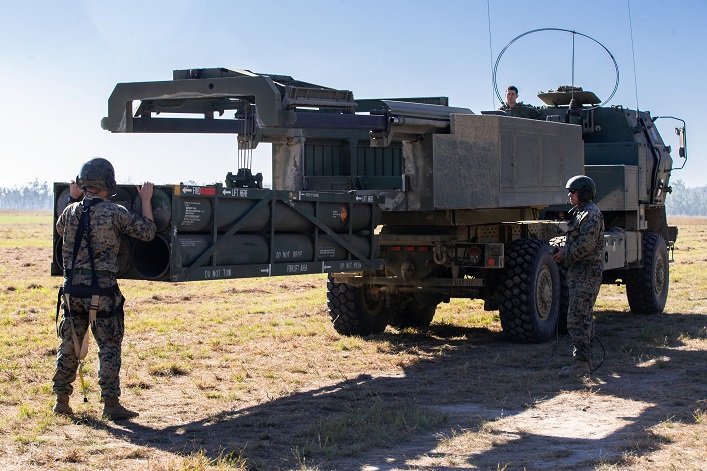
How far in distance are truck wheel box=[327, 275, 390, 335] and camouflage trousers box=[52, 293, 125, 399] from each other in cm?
406

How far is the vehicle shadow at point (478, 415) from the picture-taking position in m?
5.78

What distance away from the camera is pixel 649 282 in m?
13.2

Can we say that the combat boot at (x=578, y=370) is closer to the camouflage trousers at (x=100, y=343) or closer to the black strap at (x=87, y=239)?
the camouflage trousers at (x=100, y=343)

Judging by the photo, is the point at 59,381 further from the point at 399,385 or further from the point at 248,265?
the point at 399,385

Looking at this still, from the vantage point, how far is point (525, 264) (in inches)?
403

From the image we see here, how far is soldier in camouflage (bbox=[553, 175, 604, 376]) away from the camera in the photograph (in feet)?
27.9

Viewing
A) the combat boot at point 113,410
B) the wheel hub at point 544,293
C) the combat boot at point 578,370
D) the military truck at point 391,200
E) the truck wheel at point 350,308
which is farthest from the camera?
the truck wheel at point 350,308

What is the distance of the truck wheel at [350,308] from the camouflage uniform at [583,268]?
9.41 feet

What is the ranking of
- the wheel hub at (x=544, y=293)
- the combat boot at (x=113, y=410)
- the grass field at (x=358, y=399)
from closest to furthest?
the grass field at (x=358, y=399), the combat boot at (x=113, y=410), the wheel hub at (x=544, y=293)

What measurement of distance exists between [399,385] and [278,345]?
7.84 feet

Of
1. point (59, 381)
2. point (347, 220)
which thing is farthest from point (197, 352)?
point (59, 381)

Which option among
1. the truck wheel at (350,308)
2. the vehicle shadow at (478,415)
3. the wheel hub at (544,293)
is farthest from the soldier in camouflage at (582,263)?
the truck wheel at (350,308)

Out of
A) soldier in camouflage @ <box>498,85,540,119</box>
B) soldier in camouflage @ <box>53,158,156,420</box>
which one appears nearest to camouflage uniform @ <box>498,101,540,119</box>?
soldier in camouflage @ <box>498,85,540,119</box>

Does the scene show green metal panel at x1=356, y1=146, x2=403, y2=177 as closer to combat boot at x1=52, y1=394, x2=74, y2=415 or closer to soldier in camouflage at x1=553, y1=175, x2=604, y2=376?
soldier in camouflage at x1=553, y1=175, x2=604, y2=376
